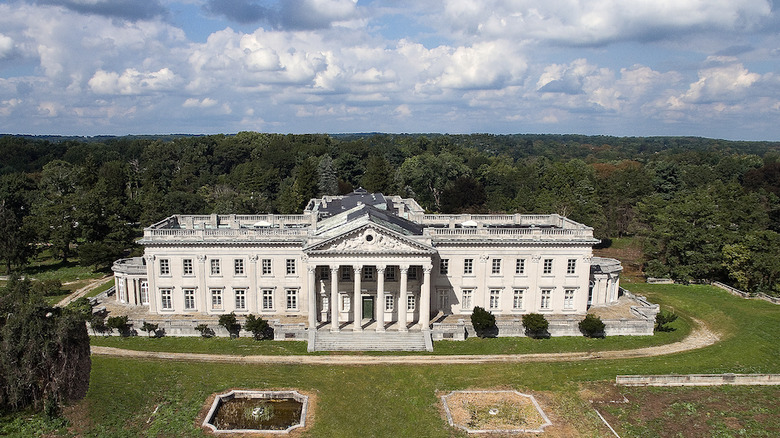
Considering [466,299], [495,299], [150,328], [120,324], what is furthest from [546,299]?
[120,324]

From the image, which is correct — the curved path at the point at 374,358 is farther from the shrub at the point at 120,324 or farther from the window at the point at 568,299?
the window at the point at 568,299

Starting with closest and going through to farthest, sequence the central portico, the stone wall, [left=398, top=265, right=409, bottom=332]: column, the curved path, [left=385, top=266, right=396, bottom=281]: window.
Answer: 1. the stone wall
2. the curved path
3. the central portico
4. [left=398, top=265, right=409, bottom=332]: column
5. [left=385, top=266, right=396, bottom=281]: window

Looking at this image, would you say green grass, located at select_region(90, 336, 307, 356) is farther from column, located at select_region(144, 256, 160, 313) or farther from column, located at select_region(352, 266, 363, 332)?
column, located at select_region(352, 266, 363, 332)

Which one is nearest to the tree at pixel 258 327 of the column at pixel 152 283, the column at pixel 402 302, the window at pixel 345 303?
the window at pixel 345 303

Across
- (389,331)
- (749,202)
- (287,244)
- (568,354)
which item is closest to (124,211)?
(287,244)

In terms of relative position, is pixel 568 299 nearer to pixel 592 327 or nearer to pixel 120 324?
pixel 592 327

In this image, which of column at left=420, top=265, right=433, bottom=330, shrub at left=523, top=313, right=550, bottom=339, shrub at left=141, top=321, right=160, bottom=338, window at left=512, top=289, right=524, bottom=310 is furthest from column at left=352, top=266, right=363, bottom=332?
shrub at left=141, top=321, right=160, bottom=338

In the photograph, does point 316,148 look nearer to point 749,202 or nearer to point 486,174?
point 486,174
